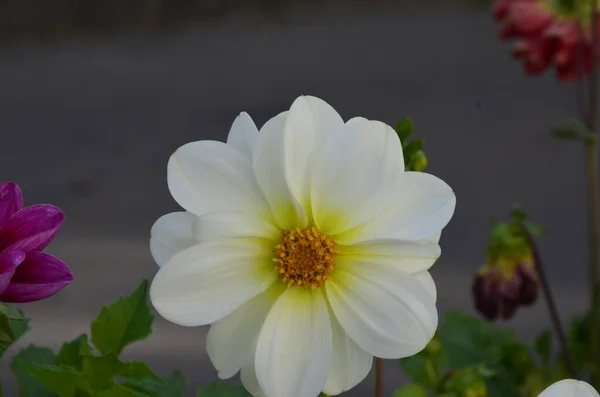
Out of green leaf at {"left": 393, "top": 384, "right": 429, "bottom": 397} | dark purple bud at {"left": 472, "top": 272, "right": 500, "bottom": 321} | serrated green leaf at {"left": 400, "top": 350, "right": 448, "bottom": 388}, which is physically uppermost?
green leaf at {"left": 393, "top": 384, "right": 429, "bottom": 397}

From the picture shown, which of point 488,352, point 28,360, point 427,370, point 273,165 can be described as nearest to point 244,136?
point 273,165

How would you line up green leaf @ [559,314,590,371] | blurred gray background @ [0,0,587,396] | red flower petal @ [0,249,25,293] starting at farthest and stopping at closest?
blurred gray background @ [0,0,587,396], green leaf @ [559,314,590,371], red flower petal @ [0,249,25,293]

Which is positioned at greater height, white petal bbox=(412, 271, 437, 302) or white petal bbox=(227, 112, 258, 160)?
white petal bbox=(227, 112, 258, 160)

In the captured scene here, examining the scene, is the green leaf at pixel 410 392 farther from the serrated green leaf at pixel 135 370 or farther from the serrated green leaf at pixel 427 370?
the serrated green leaf at pixel 135 370

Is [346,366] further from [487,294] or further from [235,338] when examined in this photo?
[487,294]

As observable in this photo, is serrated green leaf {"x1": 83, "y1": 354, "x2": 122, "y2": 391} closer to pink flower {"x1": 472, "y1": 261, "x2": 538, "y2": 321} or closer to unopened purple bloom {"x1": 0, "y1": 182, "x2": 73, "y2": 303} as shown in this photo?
unopened purple bloom {"x1": 0, "y1": 182, "x2": 73, "y2": 303}

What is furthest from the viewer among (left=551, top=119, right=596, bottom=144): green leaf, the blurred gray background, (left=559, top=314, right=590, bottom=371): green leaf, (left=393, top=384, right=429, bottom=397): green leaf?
the blurred gray background

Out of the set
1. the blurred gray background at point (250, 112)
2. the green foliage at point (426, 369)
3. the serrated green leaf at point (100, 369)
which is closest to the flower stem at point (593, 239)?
the green foliage at point (426, 369)

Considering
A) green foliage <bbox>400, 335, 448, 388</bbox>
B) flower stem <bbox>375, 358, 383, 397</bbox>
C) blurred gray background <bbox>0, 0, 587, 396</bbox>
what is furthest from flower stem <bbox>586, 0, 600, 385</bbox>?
blurred gray background <bbox>0, 0, 587, 396</bbox>

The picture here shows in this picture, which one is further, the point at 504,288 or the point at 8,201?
the point at 504,288
